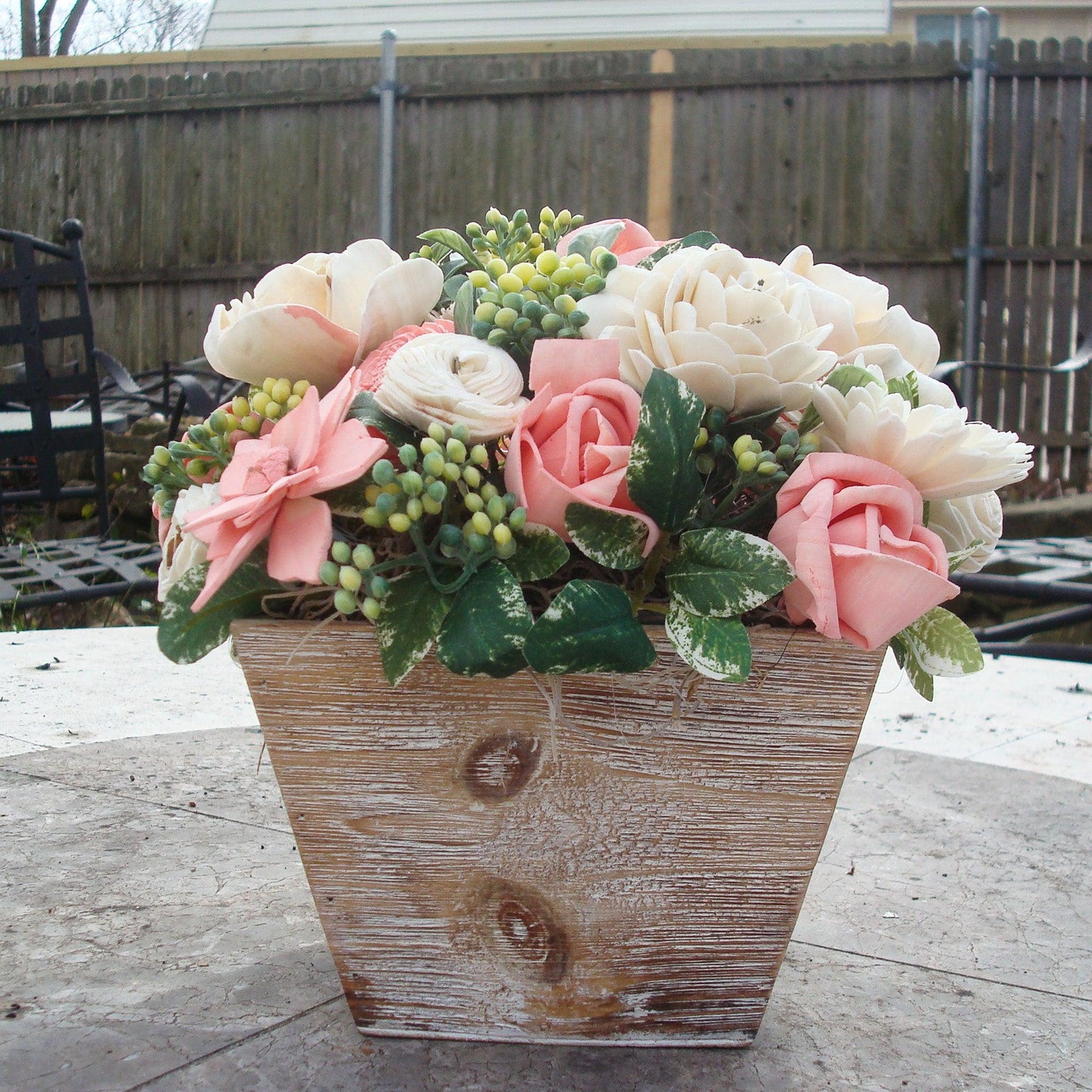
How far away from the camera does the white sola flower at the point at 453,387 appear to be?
68 centimetres

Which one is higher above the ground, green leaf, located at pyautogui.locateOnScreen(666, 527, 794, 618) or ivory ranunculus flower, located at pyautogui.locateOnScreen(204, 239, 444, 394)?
ivory ranunculus flower, located at pyautogui.locateOnScreen(204, 239, 444, 394)

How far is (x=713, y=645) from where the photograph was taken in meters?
0.65

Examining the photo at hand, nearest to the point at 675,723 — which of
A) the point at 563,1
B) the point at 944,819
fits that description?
the point at 944,819

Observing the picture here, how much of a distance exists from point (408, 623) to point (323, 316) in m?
0.23

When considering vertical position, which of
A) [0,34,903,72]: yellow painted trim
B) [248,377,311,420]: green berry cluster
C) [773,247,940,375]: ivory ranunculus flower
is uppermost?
[0,34,903,72]: yellow painted trim

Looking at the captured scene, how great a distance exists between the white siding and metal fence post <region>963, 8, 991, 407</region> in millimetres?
4477

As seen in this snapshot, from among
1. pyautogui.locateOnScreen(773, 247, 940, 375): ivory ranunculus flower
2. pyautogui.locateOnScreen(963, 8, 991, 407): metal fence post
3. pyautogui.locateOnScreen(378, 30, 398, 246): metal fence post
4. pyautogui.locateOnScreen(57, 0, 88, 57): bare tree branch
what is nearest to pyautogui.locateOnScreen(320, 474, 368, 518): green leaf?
pyautogui.locateOnScreen(773, 247, 940, 375): ivory ranunculus flower

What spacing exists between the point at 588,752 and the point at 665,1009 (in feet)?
0.74

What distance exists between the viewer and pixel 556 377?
707mm

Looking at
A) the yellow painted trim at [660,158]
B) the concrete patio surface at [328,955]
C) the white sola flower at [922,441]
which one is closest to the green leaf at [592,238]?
the white sola flower at [922,441]

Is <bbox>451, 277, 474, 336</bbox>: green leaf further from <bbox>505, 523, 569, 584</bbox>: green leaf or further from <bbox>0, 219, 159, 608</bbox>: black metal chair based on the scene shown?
<bbox>0, 219, 159, 608</bbox>: black metal chair

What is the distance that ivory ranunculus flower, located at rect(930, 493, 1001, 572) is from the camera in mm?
785

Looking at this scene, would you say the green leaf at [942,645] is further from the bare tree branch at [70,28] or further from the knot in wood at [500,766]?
the bare tree branch at [70,28]

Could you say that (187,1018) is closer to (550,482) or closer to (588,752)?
(588,752)
